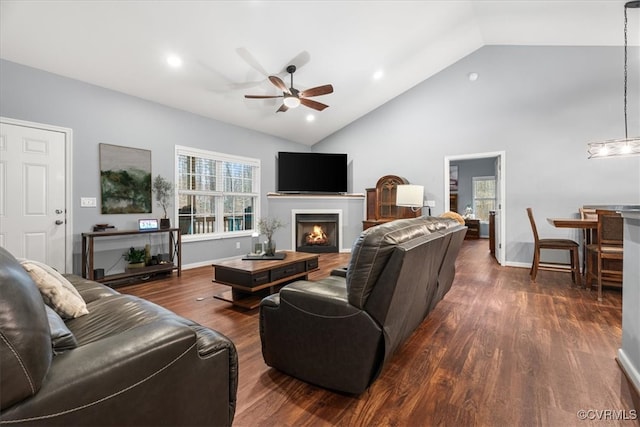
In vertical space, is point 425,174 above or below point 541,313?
above

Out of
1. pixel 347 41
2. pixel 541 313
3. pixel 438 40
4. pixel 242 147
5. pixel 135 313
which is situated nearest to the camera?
pixel 135 313

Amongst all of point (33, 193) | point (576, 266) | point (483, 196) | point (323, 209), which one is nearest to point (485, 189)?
point (483, 196)

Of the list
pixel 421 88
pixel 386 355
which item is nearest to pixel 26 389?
pixel 386 355

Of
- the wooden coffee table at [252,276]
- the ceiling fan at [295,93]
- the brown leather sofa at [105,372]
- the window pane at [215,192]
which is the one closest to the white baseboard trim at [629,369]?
the brown leather sofa at [105,372]

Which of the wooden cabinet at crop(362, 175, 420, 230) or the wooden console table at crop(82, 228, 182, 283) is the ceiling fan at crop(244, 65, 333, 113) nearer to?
the wooden console table at crop(82, 228, 182, 283)

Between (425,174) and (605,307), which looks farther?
(425,174)

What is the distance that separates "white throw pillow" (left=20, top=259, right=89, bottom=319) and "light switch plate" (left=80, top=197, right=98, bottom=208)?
108 inches

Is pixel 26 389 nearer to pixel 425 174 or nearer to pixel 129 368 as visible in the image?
pixel 129 368

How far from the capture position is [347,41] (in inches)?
163

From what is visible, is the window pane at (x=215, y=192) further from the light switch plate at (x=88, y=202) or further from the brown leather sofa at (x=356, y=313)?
the brown leather sofa at (x=356, y=313)

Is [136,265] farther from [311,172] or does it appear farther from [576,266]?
[576,266]

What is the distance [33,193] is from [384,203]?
17.8ft

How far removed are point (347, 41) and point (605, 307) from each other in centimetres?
434
